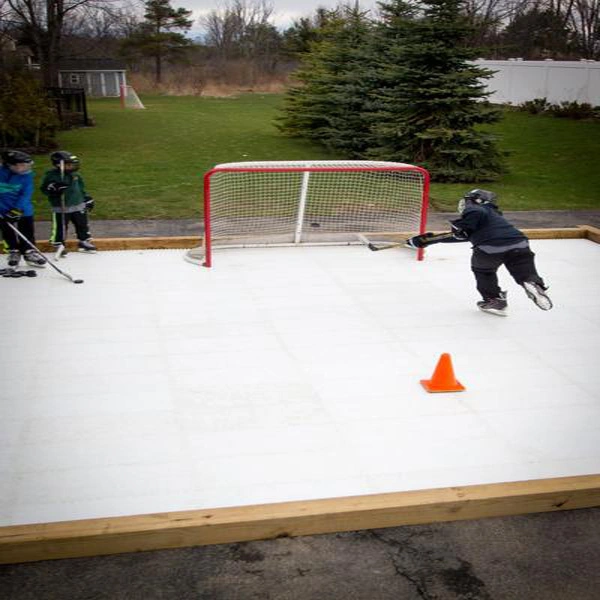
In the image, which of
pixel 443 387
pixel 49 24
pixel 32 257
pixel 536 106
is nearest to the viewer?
pixel 443 387

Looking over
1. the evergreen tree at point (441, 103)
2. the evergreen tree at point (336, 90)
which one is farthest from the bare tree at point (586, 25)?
the evergreen tree at point (441, 103)

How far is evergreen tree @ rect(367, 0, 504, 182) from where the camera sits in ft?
51.3

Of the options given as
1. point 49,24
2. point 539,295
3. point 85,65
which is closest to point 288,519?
point 539,295

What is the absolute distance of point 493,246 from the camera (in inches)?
287

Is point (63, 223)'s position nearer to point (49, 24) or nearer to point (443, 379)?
point (443, 379)

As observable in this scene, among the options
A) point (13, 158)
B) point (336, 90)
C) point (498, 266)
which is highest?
point (336, 90)

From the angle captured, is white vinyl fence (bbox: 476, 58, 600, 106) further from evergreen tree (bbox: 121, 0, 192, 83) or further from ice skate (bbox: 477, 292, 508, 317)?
evergreen tree (bbox: 121, 0, 192, 83)

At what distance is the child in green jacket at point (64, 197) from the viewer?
871 cm

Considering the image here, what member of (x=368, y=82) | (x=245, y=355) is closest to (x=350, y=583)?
(x=245, y=355)

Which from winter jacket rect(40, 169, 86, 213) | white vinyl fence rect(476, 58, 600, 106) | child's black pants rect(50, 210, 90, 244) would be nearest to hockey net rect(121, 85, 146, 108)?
white vinyl fence rect(476, 58, 600, 106)

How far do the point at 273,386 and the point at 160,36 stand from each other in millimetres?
58493

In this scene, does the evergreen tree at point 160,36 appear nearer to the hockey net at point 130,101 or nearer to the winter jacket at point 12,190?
the hockey net at point 130,101

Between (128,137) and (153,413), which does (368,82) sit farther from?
(153,413)

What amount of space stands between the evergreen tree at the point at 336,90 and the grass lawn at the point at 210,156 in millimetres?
573
